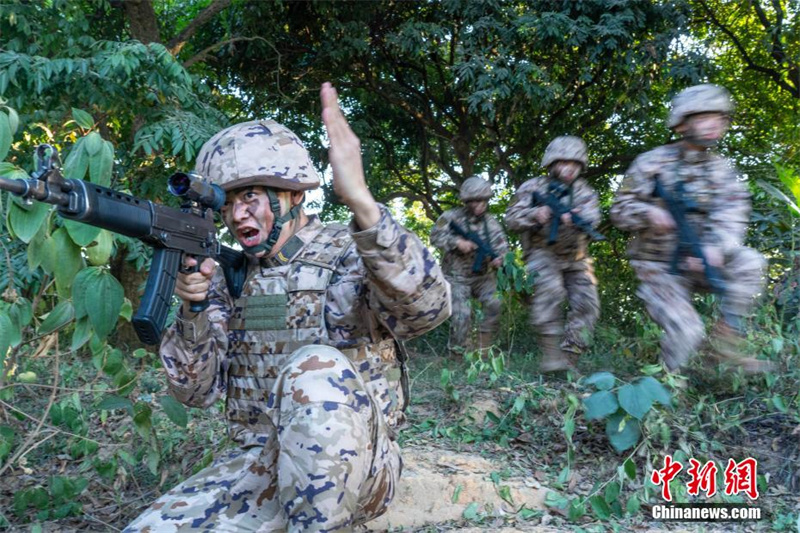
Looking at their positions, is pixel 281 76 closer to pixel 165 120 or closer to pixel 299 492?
pixel 165 120

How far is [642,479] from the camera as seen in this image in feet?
11.2

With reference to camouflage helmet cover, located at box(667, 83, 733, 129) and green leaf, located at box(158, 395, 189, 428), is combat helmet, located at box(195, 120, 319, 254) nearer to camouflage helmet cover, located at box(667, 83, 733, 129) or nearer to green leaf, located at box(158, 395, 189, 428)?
green leaf, located at box(158, 395, 189, 428)

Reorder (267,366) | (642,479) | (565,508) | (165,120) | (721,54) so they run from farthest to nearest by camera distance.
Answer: (721,54)
(165,120)
(642,479)
(565,508)
(267,366)

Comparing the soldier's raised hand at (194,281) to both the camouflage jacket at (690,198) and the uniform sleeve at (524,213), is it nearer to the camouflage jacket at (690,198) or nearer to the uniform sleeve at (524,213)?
the camouflage jacket at (690,198)

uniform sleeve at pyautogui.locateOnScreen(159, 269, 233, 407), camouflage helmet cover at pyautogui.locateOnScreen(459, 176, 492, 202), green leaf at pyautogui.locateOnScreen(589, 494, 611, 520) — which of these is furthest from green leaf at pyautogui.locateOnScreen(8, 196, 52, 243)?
camouflage helmet cover at pyautogui.locateOnScreen(459, 176, 492, 202)

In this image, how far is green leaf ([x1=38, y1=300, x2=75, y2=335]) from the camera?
2551mm

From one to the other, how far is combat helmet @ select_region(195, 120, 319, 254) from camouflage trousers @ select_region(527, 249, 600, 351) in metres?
3.27

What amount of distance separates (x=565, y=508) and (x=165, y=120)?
149 inches

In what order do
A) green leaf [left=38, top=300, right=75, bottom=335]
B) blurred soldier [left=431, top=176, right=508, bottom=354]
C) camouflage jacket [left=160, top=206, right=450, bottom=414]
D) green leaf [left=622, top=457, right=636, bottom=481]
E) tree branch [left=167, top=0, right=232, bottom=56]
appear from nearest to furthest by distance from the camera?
camouflage jacket [left=160, top=206, right=450, bottom=414]
green leaf [left=38, top=300, right=75, bottom=335]
green leaf [left=622, top=457, right=636, bottom=481]
blurred soldier [left=431, top=176, right=508, bottom=354]
tree branch [left=167, top=0, right=232, bottom=56]

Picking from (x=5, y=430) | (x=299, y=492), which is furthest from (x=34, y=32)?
(x=299, y=492)

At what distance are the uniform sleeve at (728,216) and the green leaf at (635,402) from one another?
1.28 m

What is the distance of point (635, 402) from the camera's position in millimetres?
3256

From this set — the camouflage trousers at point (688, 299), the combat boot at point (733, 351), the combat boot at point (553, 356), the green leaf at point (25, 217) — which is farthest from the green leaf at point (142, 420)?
the combat boot at point (553, 356)

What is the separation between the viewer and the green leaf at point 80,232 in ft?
7.41
